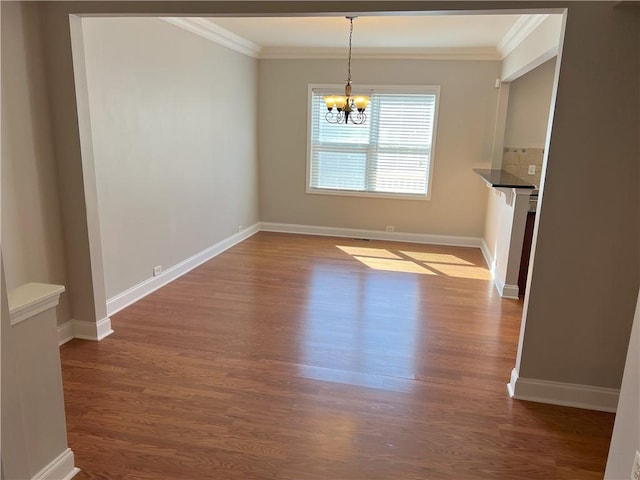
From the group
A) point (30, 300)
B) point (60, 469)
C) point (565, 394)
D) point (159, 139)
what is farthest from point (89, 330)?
point (565, 394)

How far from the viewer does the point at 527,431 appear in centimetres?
249

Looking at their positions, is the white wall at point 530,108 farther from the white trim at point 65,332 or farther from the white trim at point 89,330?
the white trim at point 65,332

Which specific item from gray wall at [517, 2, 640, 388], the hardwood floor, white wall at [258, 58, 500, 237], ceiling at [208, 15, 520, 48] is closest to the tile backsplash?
white wall at [258, 58, 500, 237]

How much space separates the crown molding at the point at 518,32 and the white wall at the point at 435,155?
49 centimetres

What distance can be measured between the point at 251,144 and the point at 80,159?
11.9 ft

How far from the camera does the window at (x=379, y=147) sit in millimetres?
6324

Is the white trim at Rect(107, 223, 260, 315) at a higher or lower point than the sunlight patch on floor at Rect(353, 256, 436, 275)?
higher

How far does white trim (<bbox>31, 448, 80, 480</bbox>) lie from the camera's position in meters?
1.96

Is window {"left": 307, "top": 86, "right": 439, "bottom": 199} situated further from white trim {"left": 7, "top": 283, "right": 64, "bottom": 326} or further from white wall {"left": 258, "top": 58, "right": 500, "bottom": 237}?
white trim {"left": 7, "top": 283, "right": 64, "bottom": 326}

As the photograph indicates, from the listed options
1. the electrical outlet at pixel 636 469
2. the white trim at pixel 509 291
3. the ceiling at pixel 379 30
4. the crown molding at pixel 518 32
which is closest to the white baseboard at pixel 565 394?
the electrical outlet at pixel 636 469

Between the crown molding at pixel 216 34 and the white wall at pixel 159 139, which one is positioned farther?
the crown molding at pixel 216 34

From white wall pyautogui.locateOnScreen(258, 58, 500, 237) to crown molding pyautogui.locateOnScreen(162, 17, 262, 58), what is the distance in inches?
18.5

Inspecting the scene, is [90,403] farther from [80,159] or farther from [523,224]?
[523,224]

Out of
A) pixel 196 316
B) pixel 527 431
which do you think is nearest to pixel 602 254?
pixel 527 431
